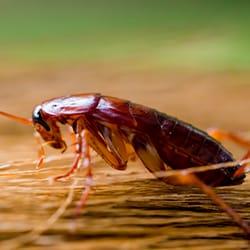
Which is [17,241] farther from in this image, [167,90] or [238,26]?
[238,26]

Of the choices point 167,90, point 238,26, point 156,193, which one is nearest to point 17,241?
point 156,193

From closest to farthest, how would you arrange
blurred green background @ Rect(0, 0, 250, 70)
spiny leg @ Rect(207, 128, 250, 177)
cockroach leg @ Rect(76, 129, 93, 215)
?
cockroach leg @ Rect(76, 129, 93, 215)
spiny leg @ Rect(207, 128, 250, 177)
blurred green background @ Rect(0, 0, 250, 70)

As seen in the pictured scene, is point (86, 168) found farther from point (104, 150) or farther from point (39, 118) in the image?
point (39, 118)

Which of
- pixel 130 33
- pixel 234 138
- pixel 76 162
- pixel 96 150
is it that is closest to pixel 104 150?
pixel 96 150

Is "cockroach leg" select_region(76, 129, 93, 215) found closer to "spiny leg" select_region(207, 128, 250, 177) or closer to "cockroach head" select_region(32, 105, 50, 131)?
"cockroach head" select_region(32, 105, 50, 131)

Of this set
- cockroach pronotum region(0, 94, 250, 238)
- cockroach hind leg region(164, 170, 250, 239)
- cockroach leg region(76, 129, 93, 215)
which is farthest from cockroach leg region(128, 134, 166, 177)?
cockroach hind leg region(164, 170, 250, 239)

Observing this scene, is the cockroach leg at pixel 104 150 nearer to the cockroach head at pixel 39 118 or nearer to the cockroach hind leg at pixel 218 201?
the cockroach head at pixel 39 118

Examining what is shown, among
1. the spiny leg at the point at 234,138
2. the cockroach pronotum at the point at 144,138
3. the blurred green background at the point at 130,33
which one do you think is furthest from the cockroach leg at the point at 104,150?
the blurred green background at the point at 130,33

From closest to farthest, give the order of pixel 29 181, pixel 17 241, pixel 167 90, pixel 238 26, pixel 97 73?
pixel 17 241 → pixel 29 181 → pixel 167 90 → pixel 97 73 → pixel 238 26
